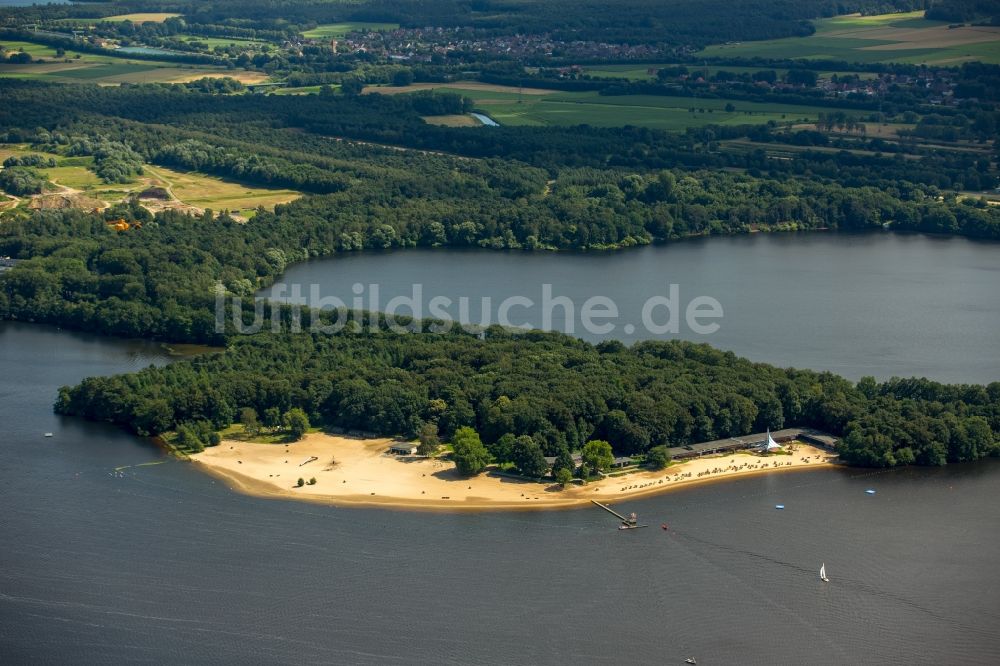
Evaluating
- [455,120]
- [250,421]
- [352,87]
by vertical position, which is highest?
[352,87]

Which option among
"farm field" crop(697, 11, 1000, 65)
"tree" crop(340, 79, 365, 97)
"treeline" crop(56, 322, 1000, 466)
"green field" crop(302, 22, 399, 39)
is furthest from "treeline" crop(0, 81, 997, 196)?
"green field" crop(302, 22, 399, 39)

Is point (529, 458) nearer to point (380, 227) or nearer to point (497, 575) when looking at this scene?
point (497, 575)

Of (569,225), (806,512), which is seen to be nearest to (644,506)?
(806,512)

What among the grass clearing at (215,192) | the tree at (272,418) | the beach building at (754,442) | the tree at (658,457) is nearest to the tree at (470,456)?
the tree at (658,457)

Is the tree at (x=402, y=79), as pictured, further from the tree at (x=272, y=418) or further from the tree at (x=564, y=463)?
the tree at (x=564, y=463)

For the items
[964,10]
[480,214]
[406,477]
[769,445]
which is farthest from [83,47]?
[769,445]

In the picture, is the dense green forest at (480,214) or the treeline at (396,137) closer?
the dense green forest at (480,214)
